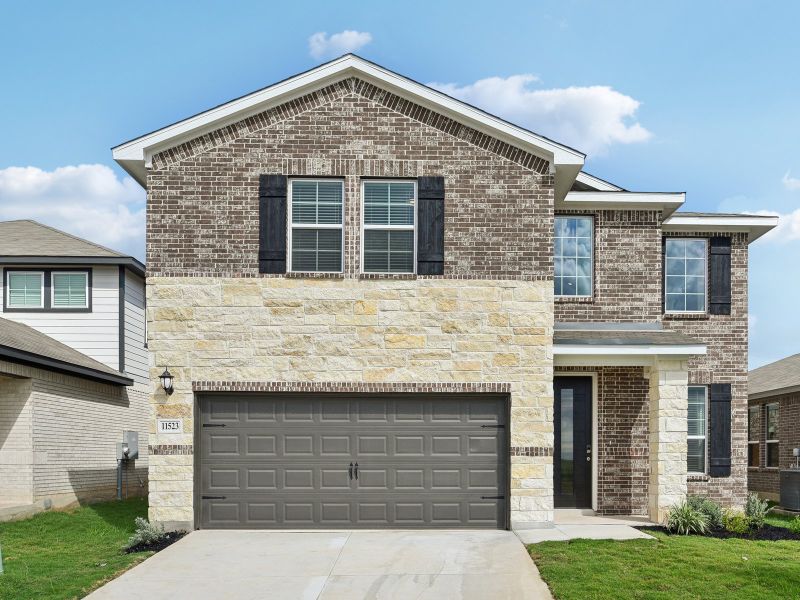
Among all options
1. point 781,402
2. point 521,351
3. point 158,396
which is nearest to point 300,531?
point 158,396

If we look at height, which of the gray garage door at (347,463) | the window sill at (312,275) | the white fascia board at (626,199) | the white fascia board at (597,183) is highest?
the white fascia board at (597,183)

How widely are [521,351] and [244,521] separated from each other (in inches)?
207

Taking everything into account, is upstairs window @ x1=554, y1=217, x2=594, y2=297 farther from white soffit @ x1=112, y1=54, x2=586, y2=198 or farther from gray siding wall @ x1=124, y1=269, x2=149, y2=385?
gray siding wall @ x1=124, y1=269, x2=149, y2=385

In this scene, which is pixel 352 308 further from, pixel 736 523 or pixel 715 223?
pixel 715 223

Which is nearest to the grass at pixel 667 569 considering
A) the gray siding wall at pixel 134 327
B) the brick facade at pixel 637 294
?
the brick facade at pixel 637 294

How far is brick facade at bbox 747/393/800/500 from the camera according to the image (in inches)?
894

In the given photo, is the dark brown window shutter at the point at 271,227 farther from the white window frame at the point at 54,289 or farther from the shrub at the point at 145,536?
the white window frame at the point at 54,289

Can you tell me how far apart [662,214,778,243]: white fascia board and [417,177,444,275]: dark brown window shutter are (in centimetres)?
570

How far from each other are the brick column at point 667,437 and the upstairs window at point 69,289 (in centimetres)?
1291

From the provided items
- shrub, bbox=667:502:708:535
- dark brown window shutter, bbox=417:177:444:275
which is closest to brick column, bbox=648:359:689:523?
shrub, bbox=667:502:708:535

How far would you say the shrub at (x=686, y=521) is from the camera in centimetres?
1411

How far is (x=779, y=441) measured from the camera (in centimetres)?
2355

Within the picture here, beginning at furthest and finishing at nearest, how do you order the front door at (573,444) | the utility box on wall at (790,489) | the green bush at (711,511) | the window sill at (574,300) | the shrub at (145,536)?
the utility box on wall at (790,489) < the window sill at (574,300) < the front door at (573,444) < the green bush at (711,511) < the shrub at (145,536)

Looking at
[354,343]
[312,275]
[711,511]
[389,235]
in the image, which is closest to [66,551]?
[354,343]
